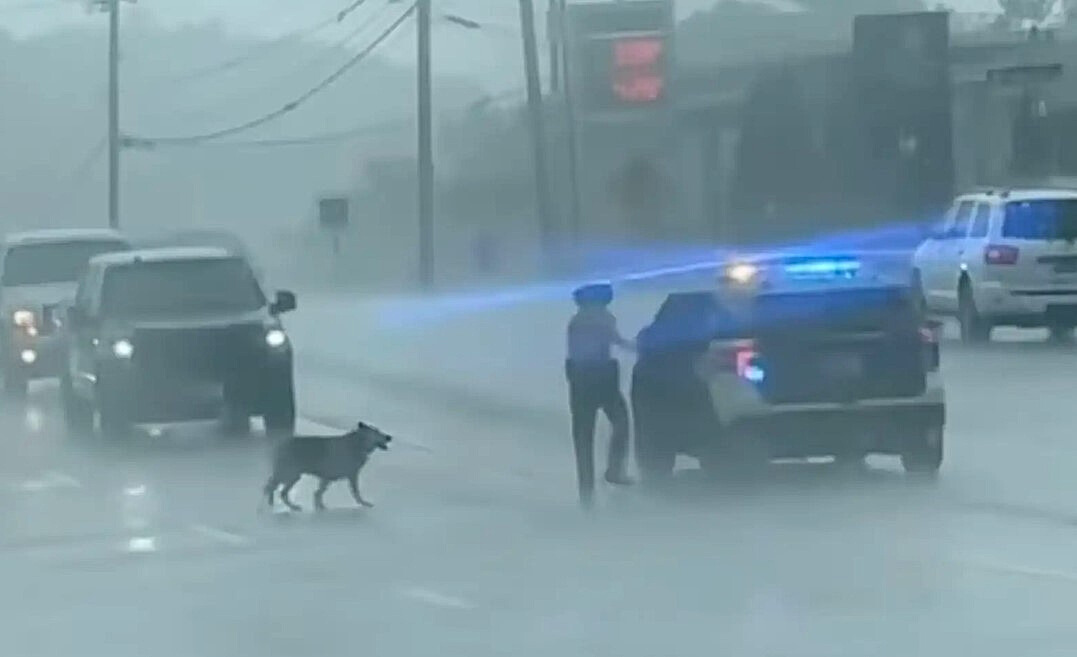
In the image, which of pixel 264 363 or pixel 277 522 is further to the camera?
pixel 264 363

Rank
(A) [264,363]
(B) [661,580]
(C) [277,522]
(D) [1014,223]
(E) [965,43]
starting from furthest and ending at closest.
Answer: (E) [965,43]
(D) [1014,223]
(A) [264,363]
(C) [277,522]
(B) [661,580]

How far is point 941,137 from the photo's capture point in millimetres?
60750

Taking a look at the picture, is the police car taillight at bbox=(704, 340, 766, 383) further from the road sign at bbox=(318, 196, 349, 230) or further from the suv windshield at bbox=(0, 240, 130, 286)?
the road sign at bbox=(318, 196, 349, 230)

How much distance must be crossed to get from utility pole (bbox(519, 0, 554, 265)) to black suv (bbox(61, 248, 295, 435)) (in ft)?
74.4

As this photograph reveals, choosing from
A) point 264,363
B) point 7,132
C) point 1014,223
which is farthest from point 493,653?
point 7,132

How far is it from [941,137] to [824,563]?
45.6 m

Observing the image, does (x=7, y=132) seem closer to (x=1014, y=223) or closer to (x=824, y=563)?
(x=1014, y=223)

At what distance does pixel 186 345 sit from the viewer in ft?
90.4

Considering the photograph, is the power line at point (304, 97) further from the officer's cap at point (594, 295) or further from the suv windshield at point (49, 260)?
the officer's cap at point (594, 295)

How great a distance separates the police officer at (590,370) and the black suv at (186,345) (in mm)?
8006

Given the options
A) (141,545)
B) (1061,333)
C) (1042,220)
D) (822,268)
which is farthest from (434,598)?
(1061,333)

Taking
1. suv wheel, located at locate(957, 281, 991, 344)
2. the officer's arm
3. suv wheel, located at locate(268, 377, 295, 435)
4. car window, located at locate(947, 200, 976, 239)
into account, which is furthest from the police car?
car window, located at locate(947, 200, 976, 239)

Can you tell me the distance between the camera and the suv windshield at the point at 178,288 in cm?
2819

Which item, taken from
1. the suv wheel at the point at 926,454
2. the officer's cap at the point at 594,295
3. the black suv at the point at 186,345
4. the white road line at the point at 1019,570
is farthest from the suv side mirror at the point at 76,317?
the white road line at the point at 1019,570
